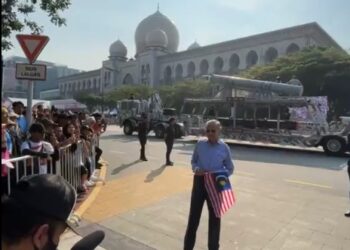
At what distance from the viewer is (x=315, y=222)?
6.57m

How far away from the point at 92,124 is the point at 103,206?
193 inches

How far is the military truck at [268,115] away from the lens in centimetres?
1791

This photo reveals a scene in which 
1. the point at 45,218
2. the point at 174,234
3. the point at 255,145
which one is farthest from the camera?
the point at 255,145

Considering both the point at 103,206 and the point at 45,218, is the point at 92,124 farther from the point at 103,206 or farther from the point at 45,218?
the point at 45,218

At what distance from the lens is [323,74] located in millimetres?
36719

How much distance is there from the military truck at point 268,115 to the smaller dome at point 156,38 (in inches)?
2438

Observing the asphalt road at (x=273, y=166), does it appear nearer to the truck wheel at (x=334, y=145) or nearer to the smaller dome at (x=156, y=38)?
the truck wheel at (x=334, y=145)

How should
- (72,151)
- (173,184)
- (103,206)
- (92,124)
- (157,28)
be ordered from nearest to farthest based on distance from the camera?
(103,206), (72,151), (173,184), (92,124), (157,28)

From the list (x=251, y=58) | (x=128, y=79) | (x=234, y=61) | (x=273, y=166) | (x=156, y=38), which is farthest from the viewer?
(x=128, y=79)

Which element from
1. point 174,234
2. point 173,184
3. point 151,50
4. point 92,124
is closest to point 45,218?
point 174,234

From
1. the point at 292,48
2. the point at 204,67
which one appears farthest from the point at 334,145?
the point at 204,67

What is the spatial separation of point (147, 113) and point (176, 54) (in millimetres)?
58108

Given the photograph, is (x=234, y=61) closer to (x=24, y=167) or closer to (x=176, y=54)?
(x=176, y=54)

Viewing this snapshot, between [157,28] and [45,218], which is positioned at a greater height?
[157,28]
